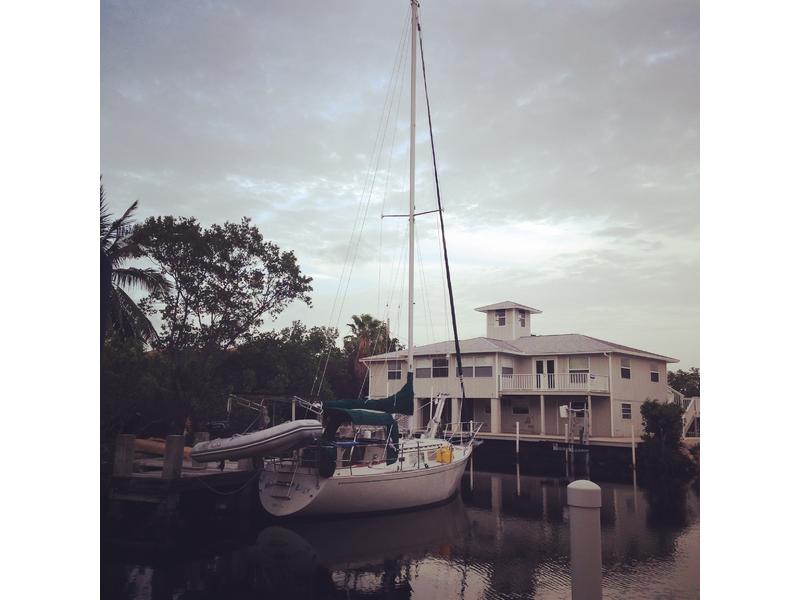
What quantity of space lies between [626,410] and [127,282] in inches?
611

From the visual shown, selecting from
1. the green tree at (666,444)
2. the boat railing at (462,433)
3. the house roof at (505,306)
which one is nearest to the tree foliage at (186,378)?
the boat railing at (462,433)

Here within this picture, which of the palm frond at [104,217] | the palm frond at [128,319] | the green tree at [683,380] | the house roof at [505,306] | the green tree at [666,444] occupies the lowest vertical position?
the green tree at [666,444]

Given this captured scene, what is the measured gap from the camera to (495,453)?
20547 millimetres

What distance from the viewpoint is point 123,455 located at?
920cm

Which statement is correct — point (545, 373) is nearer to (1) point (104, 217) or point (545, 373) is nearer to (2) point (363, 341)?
(2) point (363, 341)

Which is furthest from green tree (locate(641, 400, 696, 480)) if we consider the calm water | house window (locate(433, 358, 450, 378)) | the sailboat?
the sailboat

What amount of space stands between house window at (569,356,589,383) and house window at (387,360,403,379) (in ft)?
21.9

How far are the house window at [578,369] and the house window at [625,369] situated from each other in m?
1.11

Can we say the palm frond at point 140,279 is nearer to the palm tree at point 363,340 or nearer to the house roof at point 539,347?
the house roof at point 539,347

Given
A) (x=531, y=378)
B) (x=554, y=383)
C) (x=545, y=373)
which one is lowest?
(x=554, y=383)

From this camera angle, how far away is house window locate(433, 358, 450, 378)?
73.3ft

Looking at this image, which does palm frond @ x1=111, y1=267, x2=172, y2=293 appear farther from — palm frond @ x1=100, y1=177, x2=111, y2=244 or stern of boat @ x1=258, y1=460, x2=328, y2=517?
stern of boat @ x1=258, y1=460, x2=328, y2=517

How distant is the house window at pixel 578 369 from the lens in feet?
65.5

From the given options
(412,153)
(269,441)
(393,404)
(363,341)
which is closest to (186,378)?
(269,441)
